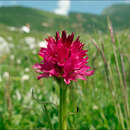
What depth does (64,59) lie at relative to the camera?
1006 millimetres

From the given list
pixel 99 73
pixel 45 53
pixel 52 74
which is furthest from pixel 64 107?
pixel 99 73

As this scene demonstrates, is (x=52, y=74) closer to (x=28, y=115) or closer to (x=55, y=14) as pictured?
(x=28, y=115)

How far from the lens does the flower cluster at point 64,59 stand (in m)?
0.98

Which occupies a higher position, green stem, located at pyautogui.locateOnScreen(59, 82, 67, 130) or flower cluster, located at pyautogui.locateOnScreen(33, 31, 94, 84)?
flower cluster, located at pyautogui.locateOnScreen(33, 31, 94, 84)

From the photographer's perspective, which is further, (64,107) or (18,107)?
(18,107)

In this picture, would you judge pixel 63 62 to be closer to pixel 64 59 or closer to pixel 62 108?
pixel 64 59

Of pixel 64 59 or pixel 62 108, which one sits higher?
pixel 64 59

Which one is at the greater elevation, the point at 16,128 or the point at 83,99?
the point at 83,99

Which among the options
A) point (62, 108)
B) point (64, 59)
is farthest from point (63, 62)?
point (62, 108)

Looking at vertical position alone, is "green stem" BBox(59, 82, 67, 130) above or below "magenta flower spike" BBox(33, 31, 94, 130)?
below

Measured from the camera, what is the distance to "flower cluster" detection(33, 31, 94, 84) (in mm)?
980

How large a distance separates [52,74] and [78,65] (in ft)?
0.47

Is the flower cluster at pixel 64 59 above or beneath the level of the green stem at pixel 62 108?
above

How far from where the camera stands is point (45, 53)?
3.36ft
